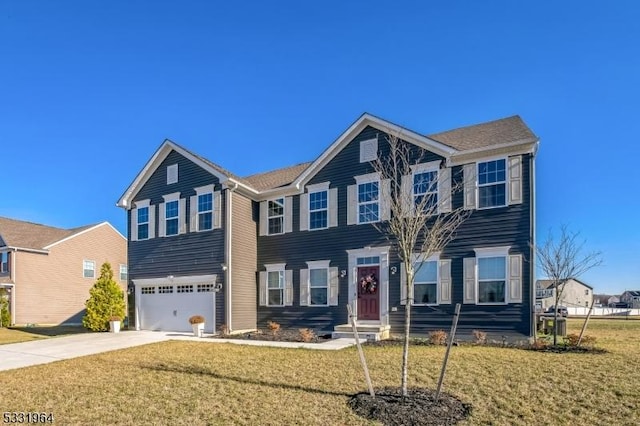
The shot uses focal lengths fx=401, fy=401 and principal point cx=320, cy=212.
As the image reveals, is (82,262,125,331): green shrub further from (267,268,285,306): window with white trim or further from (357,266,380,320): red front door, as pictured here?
(357,266,380,320): red front door

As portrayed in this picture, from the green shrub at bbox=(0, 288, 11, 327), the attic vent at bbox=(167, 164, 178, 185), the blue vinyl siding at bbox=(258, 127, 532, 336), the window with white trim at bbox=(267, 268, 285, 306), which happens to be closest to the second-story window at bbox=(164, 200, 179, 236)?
the attic vent at bbox=(167, 164, 178, 185)

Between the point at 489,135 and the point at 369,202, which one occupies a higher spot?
the point at 489,135

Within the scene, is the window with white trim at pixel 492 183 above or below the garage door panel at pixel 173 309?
above

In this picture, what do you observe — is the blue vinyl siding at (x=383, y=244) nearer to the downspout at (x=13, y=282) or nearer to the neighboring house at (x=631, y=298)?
the downspout at (x=13, y=282)

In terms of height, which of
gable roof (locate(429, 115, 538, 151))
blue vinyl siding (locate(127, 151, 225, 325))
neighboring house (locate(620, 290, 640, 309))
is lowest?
neighboring house (locate(620, 290, 640, 309))

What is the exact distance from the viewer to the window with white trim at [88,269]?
2980 cm

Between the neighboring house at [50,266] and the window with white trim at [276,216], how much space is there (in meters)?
18.9

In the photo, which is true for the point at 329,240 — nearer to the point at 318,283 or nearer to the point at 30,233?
the point at 318,283

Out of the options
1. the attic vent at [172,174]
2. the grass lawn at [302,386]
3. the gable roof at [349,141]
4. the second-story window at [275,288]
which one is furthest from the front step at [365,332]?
the attic vent at [172,174]

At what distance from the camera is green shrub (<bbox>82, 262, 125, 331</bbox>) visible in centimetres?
1847

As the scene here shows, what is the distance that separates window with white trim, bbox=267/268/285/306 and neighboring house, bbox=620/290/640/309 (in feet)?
249

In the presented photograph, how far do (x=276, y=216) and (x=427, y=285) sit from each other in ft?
23.9

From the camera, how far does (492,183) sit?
13328 millimetres

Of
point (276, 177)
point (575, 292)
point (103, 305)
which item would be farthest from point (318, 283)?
point (575, 292)
